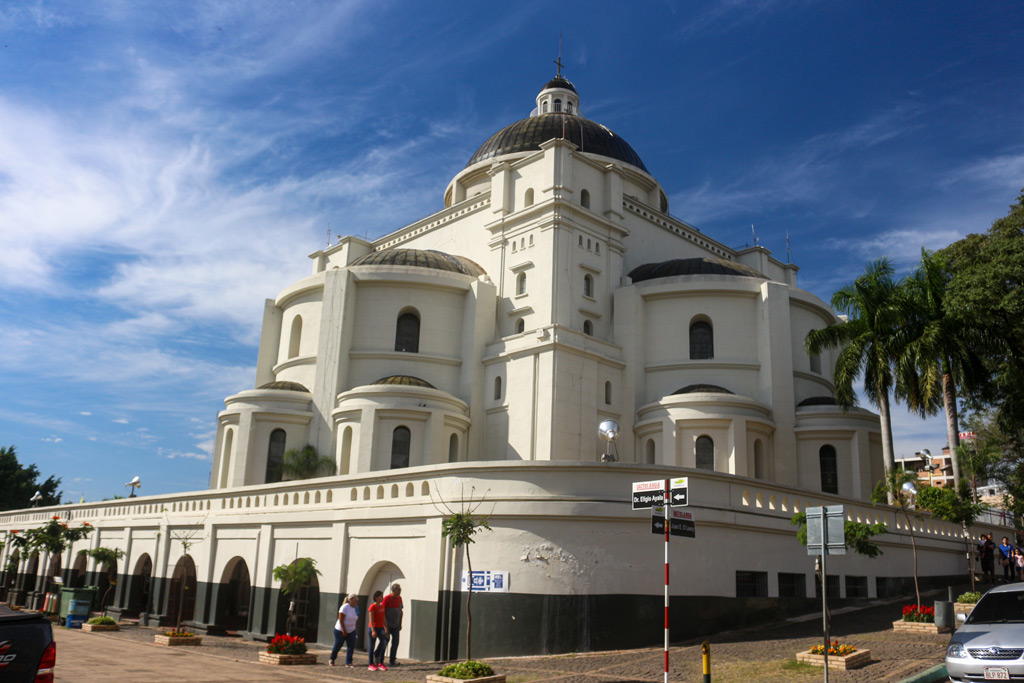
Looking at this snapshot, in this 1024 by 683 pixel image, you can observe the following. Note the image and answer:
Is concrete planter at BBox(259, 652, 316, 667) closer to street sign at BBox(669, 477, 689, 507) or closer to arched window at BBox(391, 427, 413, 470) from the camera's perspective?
street sign at BBox(669, 477, 689, 507)

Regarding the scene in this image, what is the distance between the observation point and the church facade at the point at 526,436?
18344 mm

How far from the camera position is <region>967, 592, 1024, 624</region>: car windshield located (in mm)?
11320

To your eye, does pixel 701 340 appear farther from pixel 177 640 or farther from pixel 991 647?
pixel 991 647

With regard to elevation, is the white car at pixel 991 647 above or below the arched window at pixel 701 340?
below

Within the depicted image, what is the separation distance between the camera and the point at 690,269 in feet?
119

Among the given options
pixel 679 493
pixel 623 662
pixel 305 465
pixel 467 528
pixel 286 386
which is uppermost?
pixel 286 386

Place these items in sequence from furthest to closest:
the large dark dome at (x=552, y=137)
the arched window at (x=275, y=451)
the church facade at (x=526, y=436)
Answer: the large dark dome at (x=552, y=137), the arched window at (x=275, y=451), the church facade at (x=526, y=436)

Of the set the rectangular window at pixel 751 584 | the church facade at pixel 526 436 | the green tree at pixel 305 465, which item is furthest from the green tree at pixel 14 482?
the rectangular window at pixel 751 584

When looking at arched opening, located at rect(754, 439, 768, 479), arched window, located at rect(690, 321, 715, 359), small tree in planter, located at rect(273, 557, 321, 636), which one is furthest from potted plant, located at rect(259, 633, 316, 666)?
arched window, located at rect(690, 321, 715, 359)

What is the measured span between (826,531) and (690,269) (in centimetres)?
2485

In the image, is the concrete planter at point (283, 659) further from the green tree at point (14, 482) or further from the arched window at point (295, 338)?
the green tree at point (14, 482)

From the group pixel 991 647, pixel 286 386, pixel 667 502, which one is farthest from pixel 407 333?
pixel 991 647

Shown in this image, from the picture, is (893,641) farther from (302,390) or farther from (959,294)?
(302,390)

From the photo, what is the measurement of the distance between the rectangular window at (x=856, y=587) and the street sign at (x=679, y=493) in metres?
12.9
